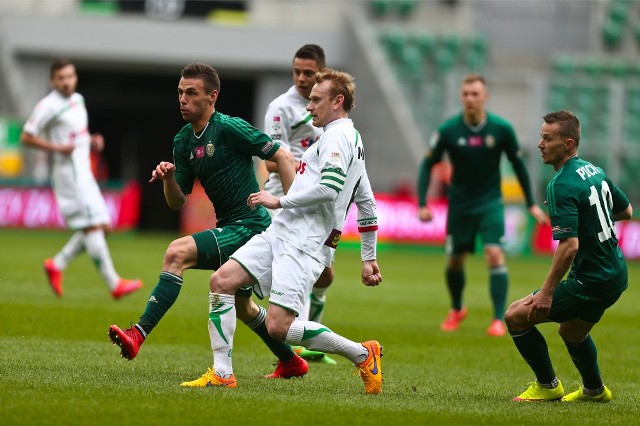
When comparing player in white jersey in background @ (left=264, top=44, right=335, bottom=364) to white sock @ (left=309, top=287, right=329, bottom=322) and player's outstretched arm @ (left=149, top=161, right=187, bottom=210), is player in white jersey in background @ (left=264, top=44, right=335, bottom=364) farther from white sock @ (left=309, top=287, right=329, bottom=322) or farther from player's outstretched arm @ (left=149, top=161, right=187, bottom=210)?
player's outstretched arm @ (left=149, top=161, right=187, bottom=210)

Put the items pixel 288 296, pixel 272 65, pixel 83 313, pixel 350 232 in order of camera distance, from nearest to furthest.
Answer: pixel 288 296 < pixel 83 313 < pixel 350 232 < pixel 272 65

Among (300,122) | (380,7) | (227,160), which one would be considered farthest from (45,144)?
(380,7)

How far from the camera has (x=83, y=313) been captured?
11.6 metres

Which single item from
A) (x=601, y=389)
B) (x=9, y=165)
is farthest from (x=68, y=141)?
(x=9, y=165)

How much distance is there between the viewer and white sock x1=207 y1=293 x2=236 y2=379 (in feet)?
24.0

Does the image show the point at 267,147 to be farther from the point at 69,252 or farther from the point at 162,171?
the point at 69,252

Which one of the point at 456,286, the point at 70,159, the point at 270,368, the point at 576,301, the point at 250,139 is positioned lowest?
the point at 456,286

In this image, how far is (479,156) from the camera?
12.2 meters

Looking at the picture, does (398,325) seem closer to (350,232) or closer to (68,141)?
(68,141)

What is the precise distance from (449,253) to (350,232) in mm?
13176

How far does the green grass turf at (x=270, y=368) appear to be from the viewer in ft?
20.9

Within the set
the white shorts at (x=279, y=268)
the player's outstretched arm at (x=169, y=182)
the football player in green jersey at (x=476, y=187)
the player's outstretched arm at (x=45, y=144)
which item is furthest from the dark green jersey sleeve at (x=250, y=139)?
the player's outstretched arm at (x=45, y=144)

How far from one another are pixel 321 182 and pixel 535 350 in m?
1.74

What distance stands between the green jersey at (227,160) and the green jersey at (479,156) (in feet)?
15.5
